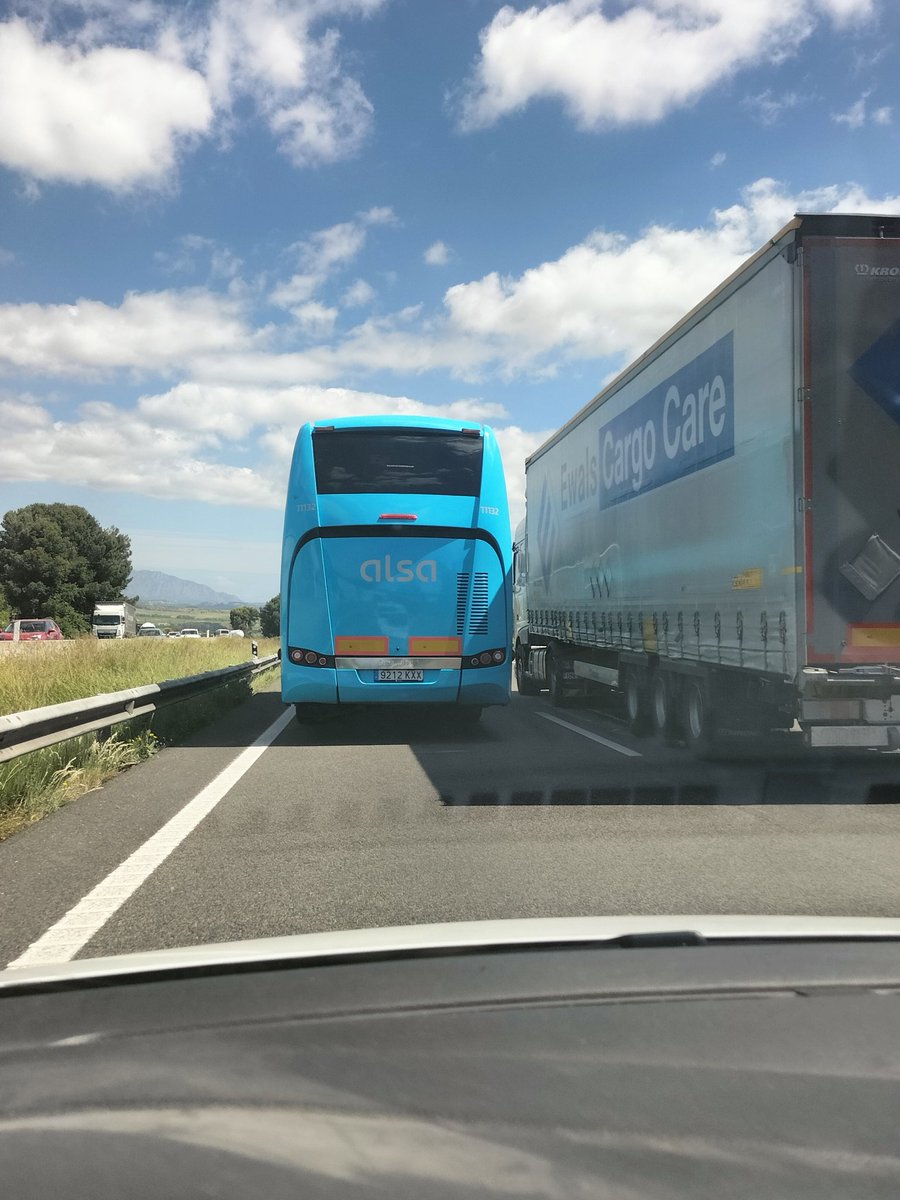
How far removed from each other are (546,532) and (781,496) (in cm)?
1047

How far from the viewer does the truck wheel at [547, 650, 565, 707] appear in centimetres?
1867

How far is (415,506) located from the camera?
12766 mm

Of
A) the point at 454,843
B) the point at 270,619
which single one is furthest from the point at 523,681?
the point at 270,619

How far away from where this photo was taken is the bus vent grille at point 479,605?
1282cm

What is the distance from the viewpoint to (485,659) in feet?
42.2

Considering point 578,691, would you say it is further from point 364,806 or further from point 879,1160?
point 879,1160

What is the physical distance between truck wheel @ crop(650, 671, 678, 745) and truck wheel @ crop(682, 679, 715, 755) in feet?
1.37

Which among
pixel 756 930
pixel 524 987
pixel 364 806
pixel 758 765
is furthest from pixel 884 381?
pixel 524 987

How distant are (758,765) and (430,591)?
422 cm

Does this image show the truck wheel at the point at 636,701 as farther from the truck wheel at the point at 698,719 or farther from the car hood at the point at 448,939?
the car hood at the point at 448,939

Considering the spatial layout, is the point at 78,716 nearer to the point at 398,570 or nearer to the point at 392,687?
the point at 392,687

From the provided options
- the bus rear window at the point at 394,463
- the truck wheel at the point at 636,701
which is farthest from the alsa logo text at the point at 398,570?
the truck wheel at the point at 636,701

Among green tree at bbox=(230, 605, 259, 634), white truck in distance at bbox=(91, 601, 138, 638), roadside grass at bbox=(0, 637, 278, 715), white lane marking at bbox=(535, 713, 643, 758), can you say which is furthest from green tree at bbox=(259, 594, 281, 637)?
white lane marking at bbox=(535, 713, 643, 758)

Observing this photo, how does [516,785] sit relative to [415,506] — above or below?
below
